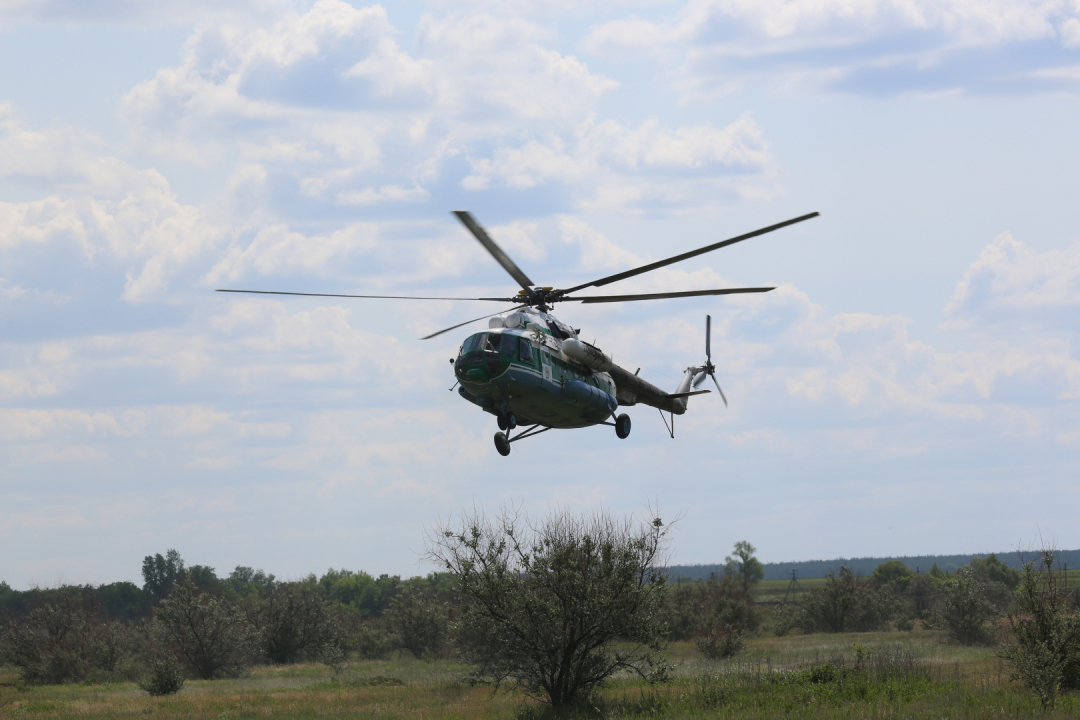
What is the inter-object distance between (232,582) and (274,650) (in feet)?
310

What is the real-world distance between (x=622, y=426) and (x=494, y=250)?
23.3 ft

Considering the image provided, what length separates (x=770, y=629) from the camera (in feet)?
217

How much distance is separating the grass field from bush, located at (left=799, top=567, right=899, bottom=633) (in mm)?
15558

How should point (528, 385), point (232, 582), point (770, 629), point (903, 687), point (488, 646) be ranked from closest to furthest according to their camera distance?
point (528, 385) → point (903, 687) → point (488, 646) → point (770, 629) → point (232, 582)

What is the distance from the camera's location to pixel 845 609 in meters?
63.9

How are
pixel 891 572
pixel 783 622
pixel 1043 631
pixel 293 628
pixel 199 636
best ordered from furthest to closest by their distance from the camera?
pixel 891 572
pixel 783 622
pixel 293 628
pixel 199 636
pixel 1043 631

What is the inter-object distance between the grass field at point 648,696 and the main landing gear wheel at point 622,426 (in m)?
6.92

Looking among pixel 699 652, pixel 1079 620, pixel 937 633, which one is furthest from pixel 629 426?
pixel 937 633

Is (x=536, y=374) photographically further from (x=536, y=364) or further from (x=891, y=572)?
(x=891, y=572)

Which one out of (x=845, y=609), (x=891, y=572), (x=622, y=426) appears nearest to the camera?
(x=622, y=426)

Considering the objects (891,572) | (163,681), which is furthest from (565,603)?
(891,572)

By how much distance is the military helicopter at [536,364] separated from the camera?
906 inches

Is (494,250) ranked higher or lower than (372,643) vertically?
higher

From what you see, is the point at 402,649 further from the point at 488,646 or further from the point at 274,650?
the point at 488,646
